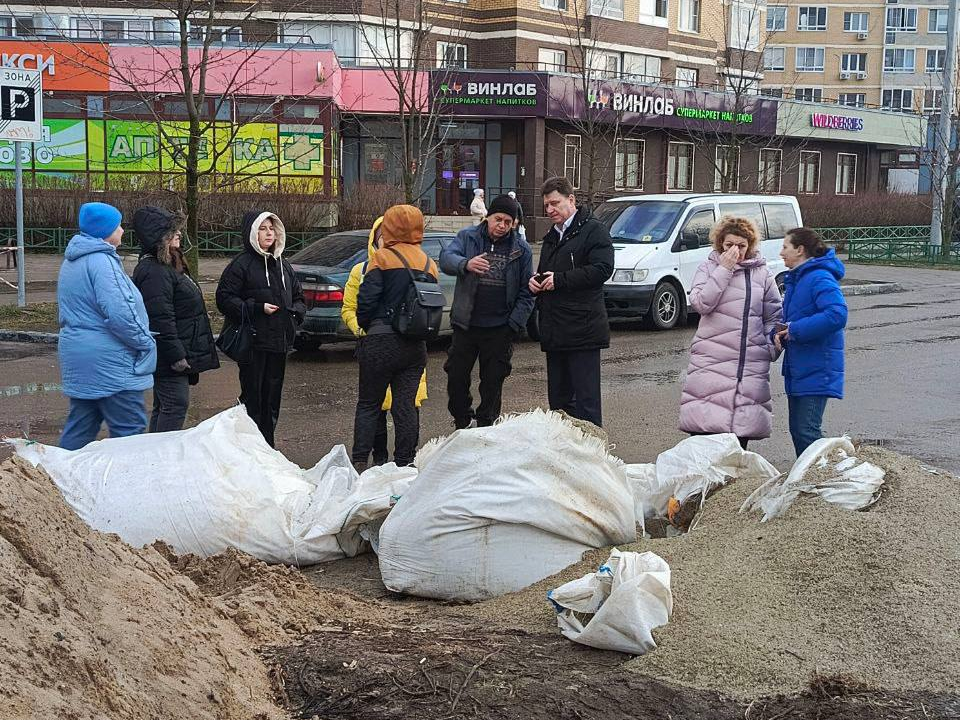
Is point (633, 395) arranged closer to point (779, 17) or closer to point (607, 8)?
point (607, 8)

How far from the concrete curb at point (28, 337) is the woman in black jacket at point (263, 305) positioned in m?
7.49

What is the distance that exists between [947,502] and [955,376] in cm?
855

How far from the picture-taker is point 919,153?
50312mm

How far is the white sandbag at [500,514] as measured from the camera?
4855 millimetres

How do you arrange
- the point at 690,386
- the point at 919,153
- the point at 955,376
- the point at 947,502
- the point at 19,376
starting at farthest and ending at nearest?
the point at 919,153 → the point at 955,376 → the point at 19,376 → the point at 690,386 → the point at 947,502

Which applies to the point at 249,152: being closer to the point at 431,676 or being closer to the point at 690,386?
the point at 690,386

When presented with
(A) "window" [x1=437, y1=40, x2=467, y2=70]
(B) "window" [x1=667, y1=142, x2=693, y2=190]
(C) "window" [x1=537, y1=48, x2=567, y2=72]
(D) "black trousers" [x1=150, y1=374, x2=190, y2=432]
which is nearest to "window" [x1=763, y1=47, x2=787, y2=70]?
(B) "window" [x1=667, y1=142, x2=693, y2=190]

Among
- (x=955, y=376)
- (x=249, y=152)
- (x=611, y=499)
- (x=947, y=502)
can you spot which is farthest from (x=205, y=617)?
(x=249, y=152)

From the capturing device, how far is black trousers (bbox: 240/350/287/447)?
25.6 ft

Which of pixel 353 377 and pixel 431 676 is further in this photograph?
pixel 353 377

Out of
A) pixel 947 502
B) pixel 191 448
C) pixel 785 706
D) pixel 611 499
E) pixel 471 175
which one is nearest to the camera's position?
pixel 785 706

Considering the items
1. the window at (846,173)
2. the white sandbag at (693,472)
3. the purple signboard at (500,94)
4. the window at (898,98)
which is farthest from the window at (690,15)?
the white sandbag at (693,472)

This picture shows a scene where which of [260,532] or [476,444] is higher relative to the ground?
[476,444]

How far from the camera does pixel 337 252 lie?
549 inches
